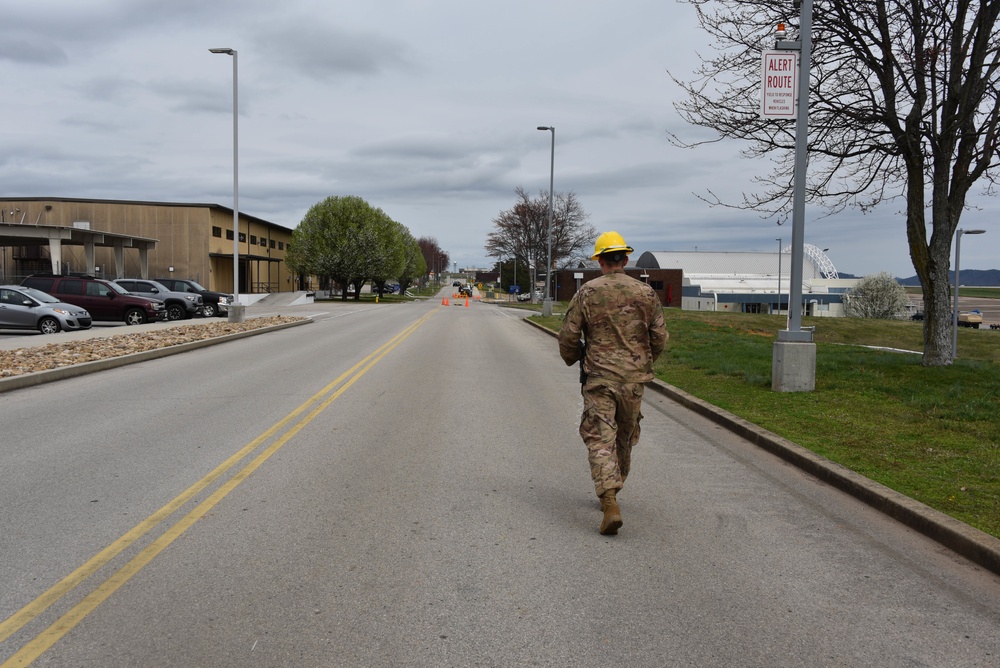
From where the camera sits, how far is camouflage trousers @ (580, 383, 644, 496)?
16.7 ft

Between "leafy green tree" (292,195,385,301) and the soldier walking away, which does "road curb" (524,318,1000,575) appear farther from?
"leafy green tree" (292,195,385,301)

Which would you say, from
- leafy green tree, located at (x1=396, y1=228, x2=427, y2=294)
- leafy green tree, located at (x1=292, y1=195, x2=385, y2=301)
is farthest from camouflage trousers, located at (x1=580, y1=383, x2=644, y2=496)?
leafy green tree, located at (x1=396, y1=228, x2=427, y2=294)

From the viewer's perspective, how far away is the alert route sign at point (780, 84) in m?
10.2

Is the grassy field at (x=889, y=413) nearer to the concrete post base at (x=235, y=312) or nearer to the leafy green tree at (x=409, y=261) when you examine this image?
the concrete post base at (x=235, y=312)

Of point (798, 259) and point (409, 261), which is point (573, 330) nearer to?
point (798, 259)

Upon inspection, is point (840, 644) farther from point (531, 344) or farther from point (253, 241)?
point (253, 241)

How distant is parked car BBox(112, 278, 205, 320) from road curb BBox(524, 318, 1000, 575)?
2627cm

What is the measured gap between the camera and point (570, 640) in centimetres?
349

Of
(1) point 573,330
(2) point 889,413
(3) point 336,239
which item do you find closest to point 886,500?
(1) point 573,330

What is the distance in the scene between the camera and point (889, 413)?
A: 897 centimetres

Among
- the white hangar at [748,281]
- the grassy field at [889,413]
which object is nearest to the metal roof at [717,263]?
the white hangar at [748,281]

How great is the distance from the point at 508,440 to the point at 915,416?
4781mm

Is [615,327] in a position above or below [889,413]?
above

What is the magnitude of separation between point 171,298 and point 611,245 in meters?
28.3
